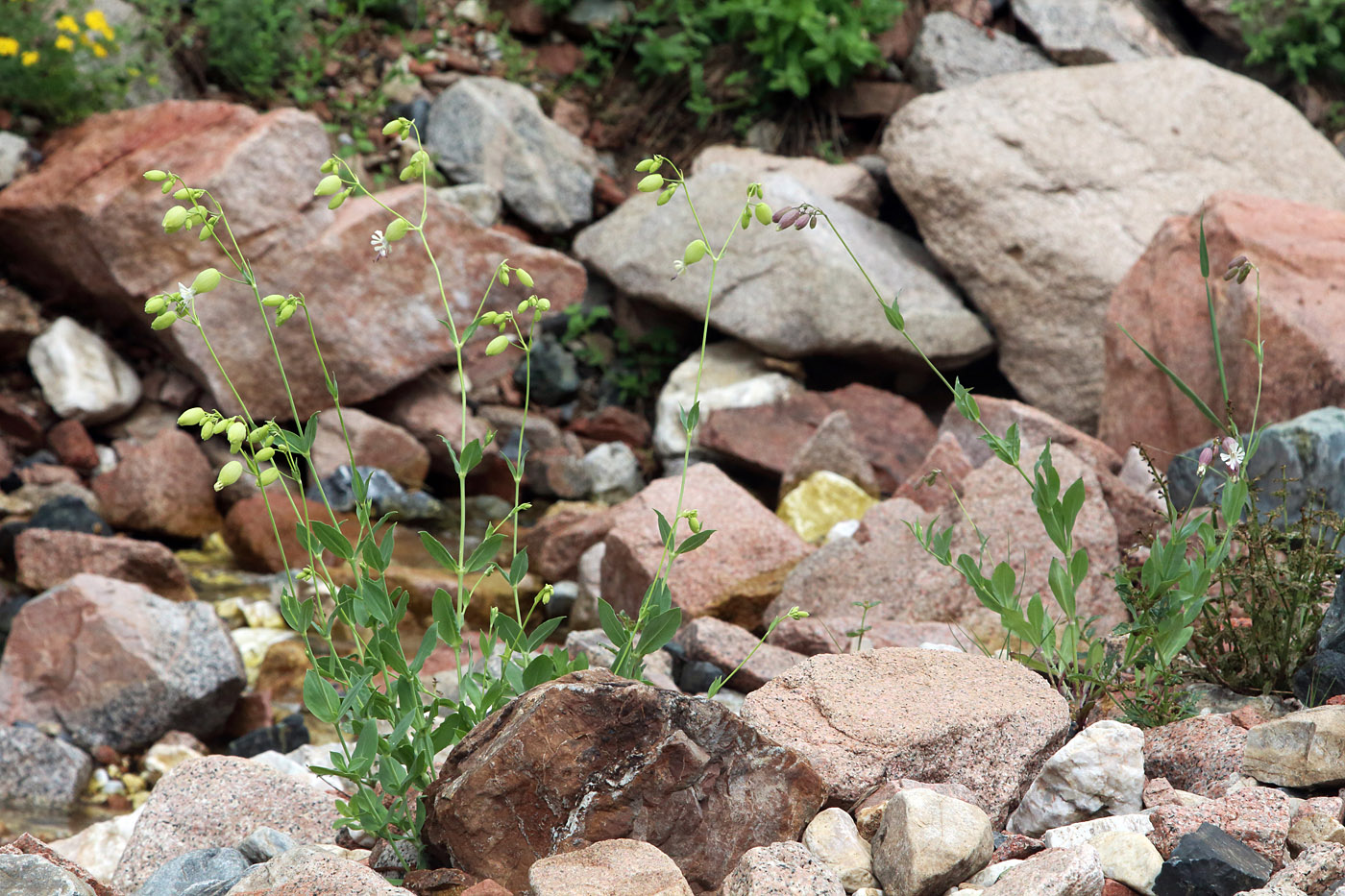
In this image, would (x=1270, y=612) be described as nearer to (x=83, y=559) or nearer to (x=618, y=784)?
(x=618, y=784)

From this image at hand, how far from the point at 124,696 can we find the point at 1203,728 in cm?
371

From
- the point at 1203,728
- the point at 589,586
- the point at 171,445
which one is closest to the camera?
the point at 1203,728

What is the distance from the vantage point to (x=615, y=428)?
732 centimetres

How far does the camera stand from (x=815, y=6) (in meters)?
8.10

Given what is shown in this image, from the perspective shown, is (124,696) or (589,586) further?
(589,586)

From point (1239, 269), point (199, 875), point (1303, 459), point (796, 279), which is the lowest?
point (796, 279)

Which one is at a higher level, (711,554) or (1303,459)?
(1303,459)

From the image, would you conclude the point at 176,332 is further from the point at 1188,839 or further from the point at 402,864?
the point at 1188,839

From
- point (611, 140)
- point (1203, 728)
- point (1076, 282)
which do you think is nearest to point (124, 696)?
point (1203, 728)

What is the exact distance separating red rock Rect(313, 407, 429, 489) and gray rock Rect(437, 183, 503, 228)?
166 cm

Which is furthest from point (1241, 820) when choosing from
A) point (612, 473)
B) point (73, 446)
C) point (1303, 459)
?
point (73, 446)

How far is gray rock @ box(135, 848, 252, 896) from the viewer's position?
6.79 ft

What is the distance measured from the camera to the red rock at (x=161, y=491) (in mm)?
6102

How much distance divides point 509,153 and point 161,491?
328 centimetres
